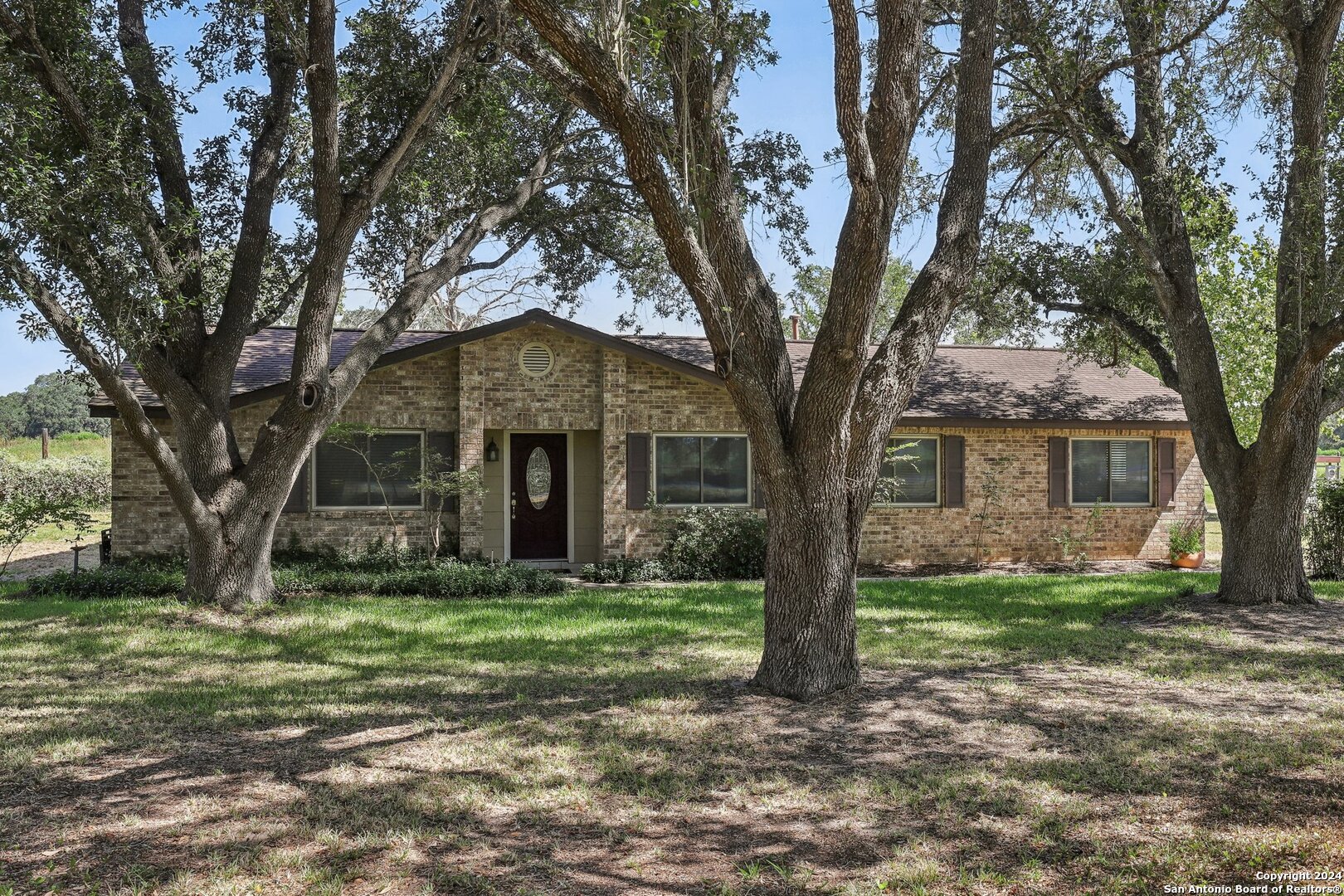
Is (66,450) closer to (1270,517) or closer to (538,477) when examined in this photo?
(538,477)

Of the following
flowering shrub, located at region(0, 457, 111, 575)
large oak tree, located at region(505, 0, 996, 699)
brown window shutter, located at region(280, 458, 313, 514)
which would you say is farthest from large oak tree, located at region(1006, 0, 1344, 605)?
flowering shrub, located at region(0, 457, 111, 575)

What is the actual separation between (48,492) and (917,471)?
19.1m

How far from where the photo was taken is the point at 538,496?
583 inches

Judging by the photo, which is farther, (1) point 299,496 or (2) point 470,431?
(2) point 470,431

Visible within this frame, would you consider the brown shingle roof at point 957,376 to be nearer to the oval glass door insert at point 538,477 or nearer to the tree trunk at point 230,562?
the oval glass door insert at point 538,477

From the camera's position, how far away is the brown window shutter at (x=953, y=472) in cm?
1534

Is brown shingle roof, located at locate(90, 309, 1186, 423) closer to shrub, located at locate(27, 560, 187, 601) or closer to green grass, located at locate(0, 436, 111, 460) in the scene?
shrub, located at locate(27, 560, 187, 601)

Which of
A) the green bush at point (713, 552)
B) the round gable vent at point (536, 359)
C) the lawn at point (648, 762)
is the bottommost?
the lawn at point (648, 762)

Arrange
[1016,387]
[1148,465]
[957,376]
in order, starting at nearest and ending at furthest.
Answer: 1. [1148,465]
2. [1016,387]
3. [957,376]

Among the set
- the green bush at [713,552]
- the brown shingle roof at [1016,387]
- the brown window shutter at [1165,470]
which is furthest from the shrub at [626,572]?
the brown window shutter at [1165,470]

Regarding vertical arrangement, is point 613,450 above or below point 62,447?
below

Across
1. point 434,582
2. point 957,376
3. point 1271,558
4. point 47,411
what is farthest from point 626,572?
point 47,411

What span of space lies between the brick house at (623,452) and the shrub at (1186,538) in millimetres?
205

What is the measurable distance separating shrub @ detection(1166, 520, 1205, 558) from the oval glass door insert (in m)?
10.1
